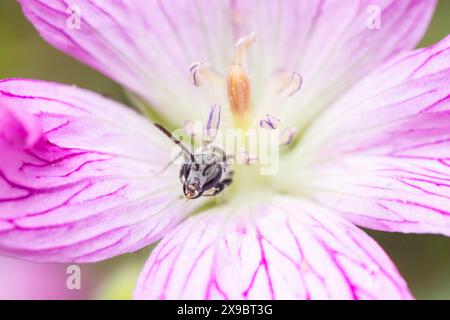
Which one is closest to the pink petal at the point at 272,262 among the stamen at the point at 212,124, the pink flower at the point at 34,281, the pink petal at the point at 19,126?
the stamen at the point at 212,124

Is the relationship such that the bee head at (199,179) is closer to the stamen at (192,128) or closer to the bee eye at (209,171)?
the bee eye at (209,171)

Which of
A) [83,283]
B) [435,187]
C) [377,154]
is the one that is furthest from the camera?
[83,283]

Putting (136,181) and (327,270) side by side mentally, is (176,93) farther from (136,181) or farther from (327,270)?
(327,270)

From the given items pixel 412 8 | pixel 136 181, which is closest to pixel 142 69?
pixel 136 181

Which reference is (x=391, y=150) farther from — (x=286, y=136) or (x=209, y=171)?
(x=209, y=171)

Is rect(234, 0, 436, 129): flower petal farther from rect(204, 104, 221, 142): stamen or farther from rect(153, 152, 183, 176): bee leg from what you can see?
rect(153, 152, 183, 176): bee leg

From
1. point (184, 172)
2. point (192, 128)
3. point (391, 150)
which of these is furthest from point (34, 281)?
point (391, 150)

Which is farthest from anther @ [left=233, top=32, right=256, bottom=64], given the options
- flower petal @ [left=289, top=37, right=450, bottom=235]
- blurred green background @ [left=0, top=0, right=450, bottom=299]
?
blurred green background @ [left=0, top=0, right=450, bottom=299]
